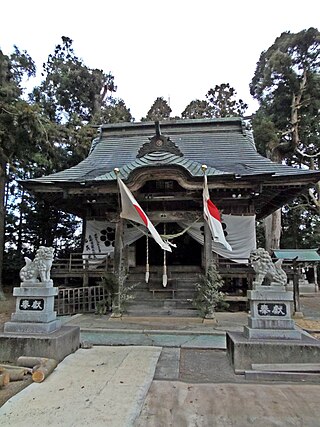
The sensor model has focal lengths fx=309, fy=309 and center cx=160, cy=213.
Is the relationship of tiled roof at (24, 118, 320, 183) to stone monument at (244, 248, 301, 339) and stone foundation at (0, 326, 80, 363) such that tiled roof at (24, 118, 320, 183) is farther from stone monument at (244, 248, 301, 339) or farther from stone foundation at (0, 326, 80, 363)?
stone foundation at (0, 326, 80, 363)

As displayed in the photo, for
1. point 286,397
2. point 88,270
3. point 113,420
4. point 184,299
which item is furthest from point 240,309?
point 113,420

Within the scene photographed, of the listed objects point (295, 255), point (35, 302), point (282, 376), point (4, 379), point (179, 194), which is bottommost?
point (282, 376)

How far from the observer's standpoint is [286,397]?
3.27 metres

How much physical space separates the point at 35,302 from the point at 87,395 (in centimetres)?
189

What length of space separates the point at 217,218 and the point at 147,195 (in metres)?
2.51

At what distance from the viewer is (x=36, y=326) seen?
14.9ft

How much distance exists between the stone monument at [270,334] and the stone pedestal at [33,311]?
2.75 m

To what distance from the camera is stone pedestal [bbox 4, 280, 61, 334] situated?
456 cm

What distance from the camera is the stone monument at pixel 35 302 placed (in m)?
4.58

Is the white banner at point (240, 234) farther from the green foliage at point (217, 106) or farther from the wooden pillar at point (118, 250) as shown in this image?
the green foliage at point (217, 106)


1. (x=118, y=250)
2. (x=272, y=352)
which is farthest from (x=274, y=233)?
(x=272, y=352)

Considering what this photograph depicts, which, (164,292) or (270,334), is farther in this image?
(164,292)

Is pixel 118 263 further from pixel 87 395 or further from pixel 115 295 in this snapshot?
pixel 87 395

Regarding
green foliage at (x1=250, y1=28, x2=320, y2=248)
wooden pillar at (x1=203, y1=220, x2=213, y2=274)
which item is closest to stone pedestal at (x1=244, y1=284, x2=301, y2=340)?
wooden pillar at (x1=203, y1=220, x2=213, y2=274)
